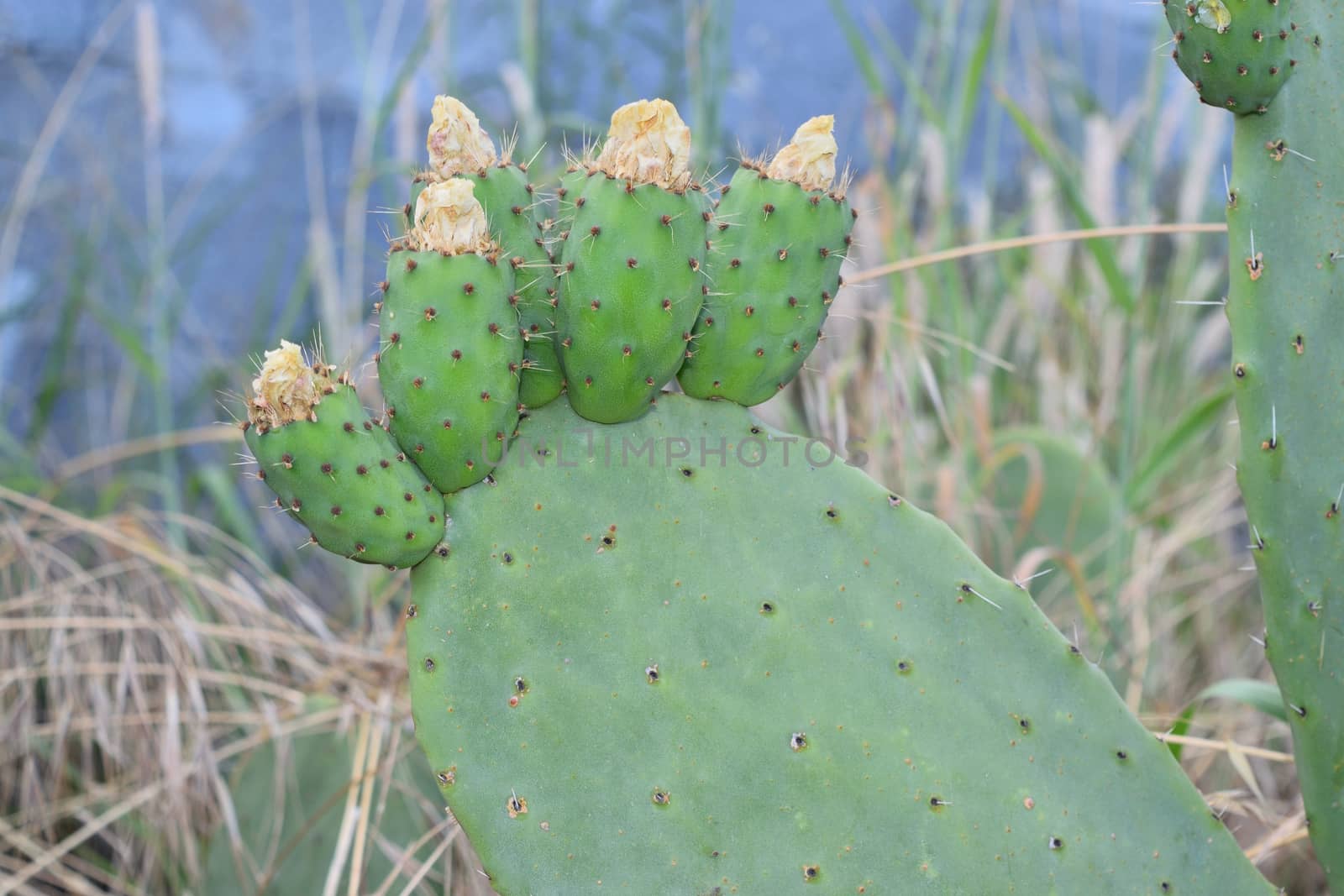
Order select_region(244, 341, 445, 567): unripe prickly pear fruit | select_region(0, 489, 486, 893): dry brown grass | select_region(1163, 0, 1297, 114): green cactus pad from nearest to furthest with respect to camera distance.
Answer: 1. select_region(244, 341, 445, 567): unripe prickly pear fruit
2. select_region(1163, 0, 1297, 114): green cactus pad
3. select_region(0, 489, 486, 893): dry brown grass

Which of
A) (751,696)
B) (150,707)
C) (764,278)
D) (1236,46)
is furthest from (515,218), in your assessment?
(150,707)

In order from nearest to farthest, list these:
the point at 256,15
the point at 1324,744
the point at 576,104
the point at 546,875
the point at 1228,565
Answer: the point at 546,875 < the point at 1324,744 < the point at 1228,565 < the point at 576,104 < the point at 256,15

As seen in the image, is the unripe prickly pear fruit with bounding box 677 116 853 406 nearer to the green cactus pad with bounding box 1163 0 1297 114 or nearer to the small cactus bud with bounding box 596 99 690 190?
the small cactus bud with bounding box 596 99 690 190

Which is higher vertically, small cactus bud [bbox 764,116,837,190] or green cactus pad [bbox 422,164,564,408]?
small cactus bud [bbox 764,116,837,190]

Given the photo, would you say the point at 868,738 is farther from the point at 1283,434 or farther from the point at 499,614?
the point at 1283,434

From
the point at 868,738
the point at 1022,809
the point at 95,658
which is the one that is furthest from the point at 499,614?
the point at 95,658

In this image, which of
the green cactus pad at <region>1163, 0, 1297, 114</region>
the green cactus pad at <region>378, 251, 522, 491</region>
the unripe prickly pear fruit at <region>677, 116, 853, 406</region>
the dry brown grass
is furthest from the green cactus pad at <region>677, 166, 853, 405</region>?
the dry brown grass

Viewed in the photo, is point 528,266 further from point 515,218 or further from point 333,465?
point 333,465
